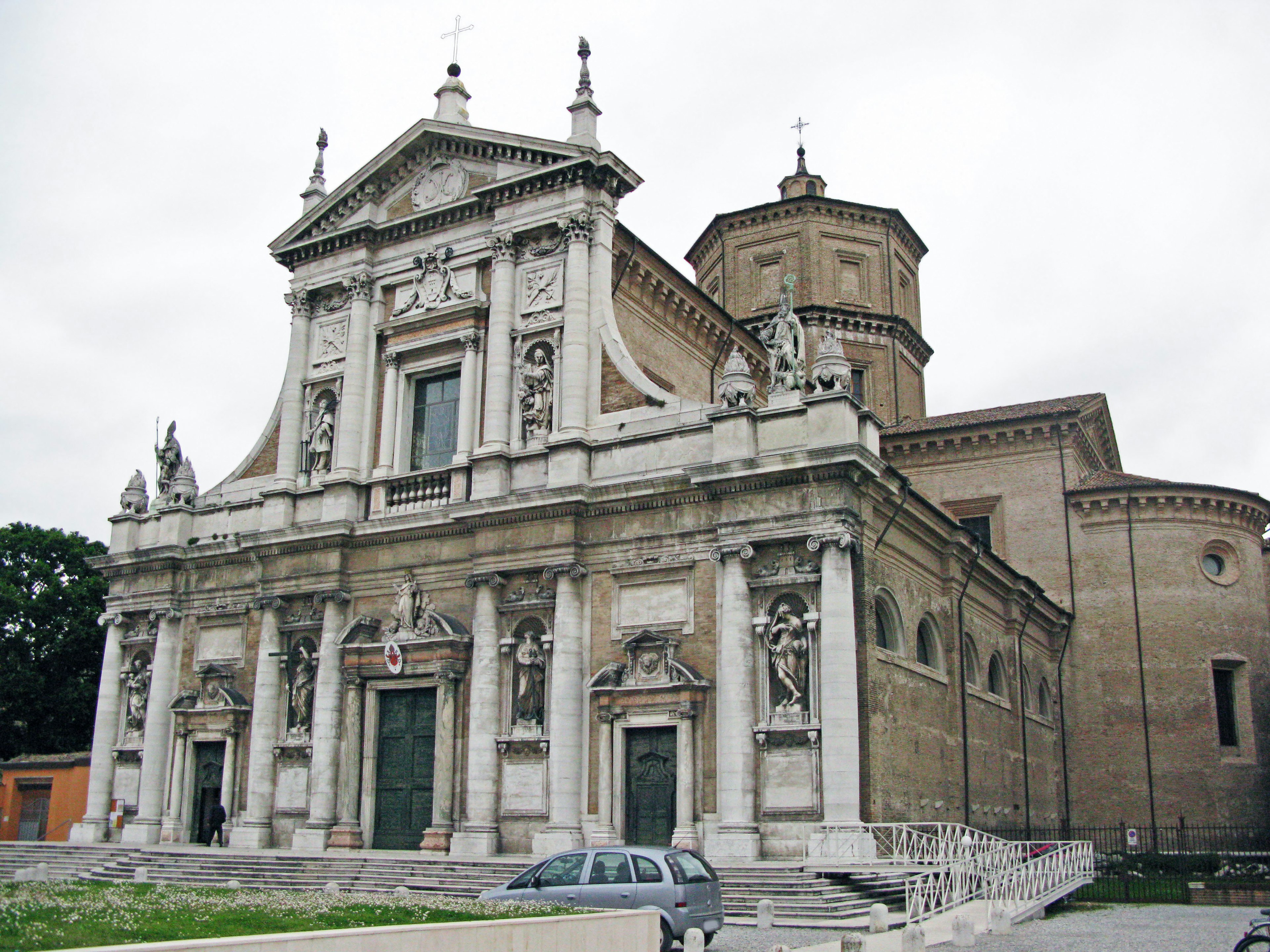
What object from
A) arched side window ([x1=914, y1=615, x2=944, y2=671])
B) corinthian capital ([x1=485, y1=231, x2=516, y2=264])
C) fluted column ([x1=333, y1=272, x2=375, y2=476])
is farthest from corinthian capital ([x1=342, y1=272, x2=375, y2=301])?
arched side window ([x1=914, y1=615, x2=944, y2=671])

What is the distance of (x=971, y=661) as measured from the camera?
2748 centimetres

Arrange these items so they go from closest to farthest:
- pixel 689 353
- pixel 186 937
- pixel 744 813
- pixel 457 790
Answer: pixel 186 937 → pixel 744 813 → pixel 457 790 → pixel 689 353

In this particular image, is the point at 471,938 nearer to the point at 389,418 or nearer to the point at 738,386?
the point at 738,386

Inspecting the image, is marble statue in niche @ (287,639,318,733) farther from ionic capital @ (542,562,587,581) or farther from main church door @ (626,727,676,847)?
main church door @ (626,727,676,847)

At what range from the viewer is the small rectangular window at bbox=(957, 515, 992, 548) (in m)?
37.0

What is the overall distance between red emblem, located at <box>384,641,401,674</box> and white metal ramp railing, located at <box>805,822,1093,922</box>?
369 inches

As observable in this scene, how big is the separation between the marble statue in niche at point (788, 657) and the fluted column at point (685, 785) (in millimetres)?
1651

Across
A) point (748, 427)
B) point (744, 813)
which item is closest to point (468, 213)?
point (748, 427)

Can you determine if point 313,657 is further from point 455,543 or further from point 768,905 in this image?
point 768,905

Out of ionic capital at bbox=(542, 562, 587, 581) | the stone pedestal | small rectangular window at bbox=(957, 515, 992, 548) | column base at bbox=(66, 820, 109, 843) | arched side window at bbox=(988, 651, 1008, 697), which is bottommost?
column base at bbox=(66, 820, 109, 843)

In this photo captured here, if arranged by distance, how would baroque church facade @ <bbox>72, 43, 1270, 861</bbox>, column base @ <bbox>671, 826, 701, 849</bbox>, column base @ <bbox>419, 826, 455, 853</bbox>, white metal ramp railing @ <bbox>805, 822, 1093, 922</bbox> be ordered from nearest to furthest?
white metal ramp railing @ <bbox>805, 822, 1093, 922</bbox>, column base @ <bbox>671, 826, 701, 849</bbox>, baroque church facade @ <bbox>72, 43, 1270, 861</bbox>, column base @ <bbox>419, 826, 455, 853</bbox>

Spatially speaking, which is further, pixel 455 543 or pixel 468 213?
pixel 468 213

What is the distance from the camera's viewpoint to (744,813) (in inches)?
787

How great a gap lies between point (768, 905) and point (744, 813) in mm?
3603
